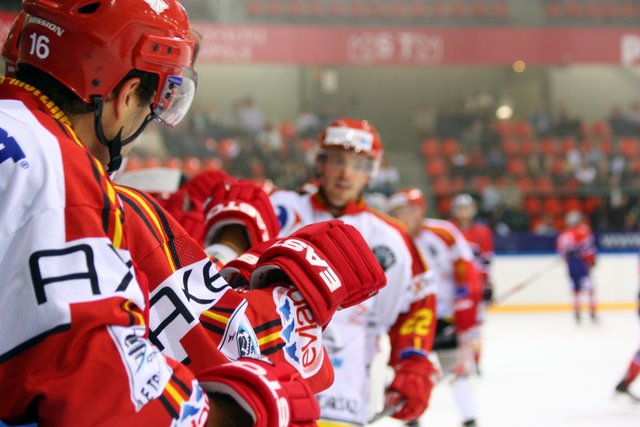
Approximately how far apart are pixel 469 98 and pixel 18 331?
1684 cm

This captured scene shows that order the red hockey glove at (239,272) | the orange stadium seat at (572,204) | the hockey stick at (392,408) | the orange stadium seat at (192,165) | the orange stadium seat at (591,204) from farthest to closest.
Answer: the orange stadium seat at (572,204) → the orange stadium seat at (591,204) → the orange stadium seat at (192,165) → the hockey stick at (392,408) → the red hockey glove at (239,272)

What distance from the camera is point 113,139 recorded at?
1.32m

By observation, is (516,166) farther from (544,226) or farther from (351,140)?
(351,140)

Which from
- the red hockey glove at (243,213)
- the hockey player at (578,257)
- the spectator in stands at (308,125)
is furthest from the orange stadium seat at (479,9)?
the red hockey glove at (243,213)

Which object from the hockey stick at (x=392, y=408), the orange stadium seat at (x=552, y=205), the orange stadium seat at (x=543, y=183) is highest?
the hockey stick at (x=392, y=408)

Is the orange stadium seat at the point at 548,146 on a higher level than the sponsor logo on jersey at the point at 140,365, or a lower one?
lower

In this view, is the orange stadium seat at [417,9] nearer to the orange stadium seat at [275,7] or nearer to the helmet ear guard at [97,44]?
the orange stadium seat at [275,7]

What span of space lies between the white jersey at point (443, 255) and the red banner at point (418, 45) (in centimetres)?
860

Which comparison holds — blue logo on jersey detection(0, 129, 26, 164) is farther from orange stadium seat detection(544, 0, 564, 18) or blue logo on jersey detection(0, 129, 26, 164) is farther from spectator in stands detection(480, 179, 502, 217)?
orange stadium seat detection(544, 0, 564, 18)

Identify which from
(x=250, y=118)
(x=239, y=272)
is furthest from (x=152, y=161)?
(x=239, y=272)

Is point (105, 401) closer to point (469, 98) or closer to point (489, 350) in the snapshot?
point (489, 350)

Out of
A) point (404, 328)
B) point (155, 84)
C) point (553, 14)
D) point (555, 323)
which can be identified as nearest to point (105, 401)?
point (155, 84)

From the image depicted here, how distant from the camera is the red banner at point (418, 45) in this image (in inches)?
582

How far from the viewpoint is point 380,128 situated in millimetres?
17172
